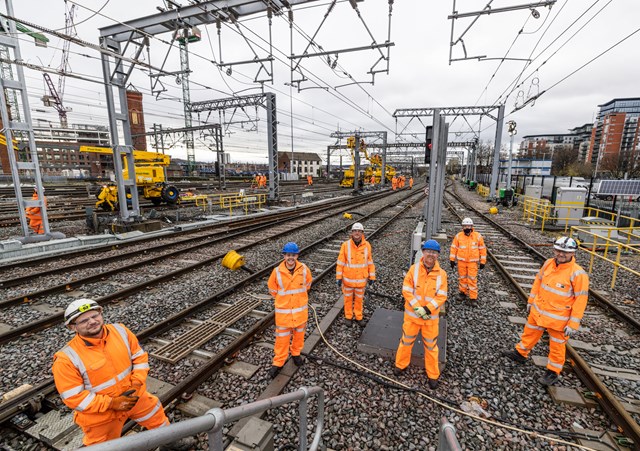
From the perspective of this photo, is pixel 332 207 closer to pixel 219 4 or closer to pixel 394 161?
pixel 219 4

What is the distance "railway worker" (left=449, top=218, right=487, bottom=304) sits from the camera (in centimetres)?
627

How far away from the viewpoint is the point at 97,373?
2.54m

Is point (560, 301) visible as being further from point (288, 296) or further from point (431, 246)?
point (288, 296)

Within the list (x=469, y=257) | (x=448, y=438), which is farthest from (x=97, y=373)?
(x=469, y=257)

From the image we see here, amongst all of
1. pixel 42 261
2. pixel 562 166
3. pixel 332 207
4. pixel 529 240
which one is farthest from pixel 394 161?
pixel 42 261

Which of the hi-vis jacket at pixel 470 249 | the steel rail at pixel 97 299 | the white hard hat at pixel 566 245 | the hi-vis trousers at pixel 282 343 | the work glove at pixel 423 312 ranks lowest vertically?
the steel rail at pixel 97 299

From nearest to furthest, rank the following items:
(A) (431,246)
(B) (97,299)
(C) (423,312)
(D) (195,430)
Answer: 1. (D) (195,430)
2. (C) (423,312)
3. (A) (431,246)
4. (B) (97,299)

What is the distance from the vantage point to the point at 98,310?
8.59 ft

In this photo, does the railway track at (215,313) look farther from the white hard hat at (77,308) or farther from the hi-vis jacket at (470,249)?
the hi-vis jacket at (470,249)

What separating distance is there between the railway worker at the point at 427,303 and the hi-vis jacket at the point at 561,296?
1.42 m

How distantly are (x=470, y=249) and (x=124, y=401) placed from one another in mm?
6136

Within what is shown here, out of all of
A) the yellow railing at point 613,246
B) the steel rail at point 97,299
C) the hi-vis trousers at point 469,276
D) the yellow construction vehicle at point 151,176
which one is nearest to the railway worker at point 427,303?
the hi-vis trousers at point 469,276

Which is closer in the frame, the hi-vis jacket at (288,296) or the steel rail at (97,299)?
the hi-vis jacket at (288,296)

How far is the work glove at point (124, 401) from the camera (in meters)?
2.50
